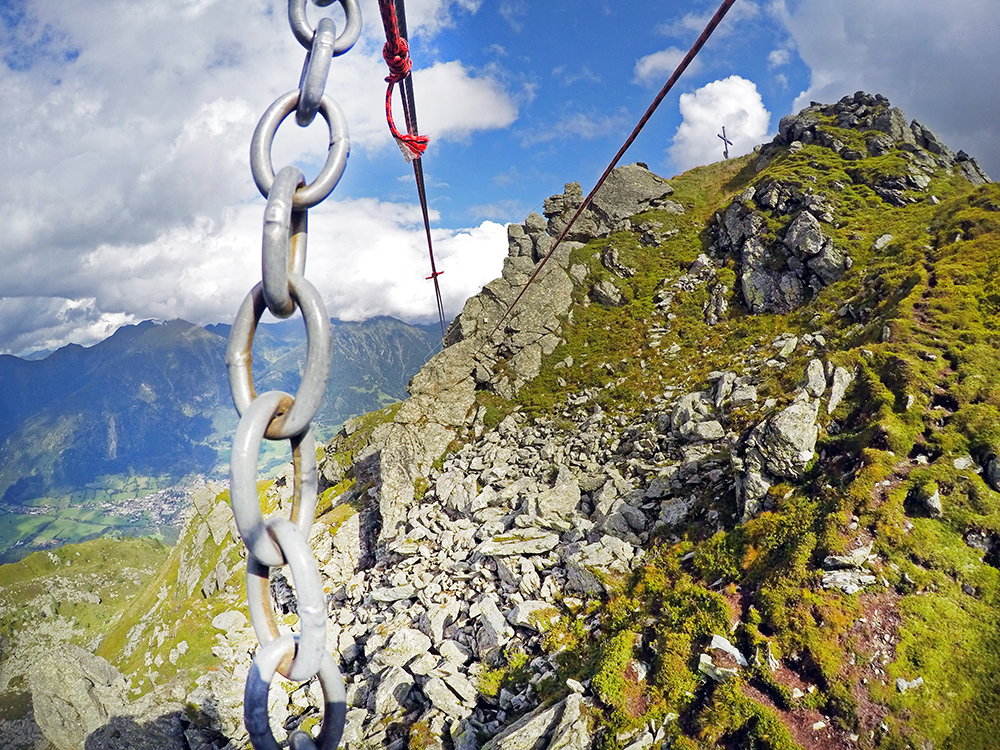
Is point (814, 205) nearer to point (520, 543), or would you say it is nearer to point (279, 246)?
point (520, 543)

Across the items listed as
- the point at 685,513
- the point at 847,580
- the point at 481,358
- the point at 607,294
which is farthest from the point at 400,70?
the point at 607,294

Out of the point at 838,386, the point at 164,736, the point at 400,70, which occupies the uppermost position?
the point at 400,70

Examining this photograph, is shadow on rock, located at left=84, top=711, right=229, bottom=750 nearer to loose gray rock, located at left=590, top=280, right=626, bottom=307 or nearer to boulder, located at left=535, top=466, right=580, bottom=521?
boulder, located at left=535, top=466, right=580, bottom=521

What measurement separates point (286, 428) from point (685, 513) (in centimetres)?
1696

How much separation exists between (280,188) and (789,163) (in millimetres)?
50047

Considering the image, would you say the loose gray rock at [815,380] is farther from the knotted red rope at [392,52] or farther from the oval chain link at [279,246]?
the oval chain link at [279,246]

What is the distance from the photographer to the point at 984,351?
1444 cm

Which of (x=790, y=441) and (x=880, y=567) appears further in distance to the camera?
(x=790, y=441)

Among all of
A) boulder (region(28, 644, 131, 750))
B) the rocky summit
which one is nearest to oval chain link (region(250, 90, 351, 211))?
the rocky summit

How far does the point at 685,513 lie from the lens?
1620 centimetres

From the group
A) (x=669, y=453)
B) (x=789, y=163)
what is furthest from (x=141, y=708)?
(x=789, y=163)

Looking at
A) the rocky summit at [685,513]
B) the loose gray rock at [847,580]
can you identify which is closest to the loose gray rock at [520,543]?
the rocky summit at [685,513]

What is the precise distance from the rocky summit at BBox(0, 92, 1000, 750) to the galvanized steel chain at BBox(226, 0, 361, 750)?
424 inches

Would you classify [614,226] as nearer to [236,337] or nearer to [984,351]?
[984,351]
